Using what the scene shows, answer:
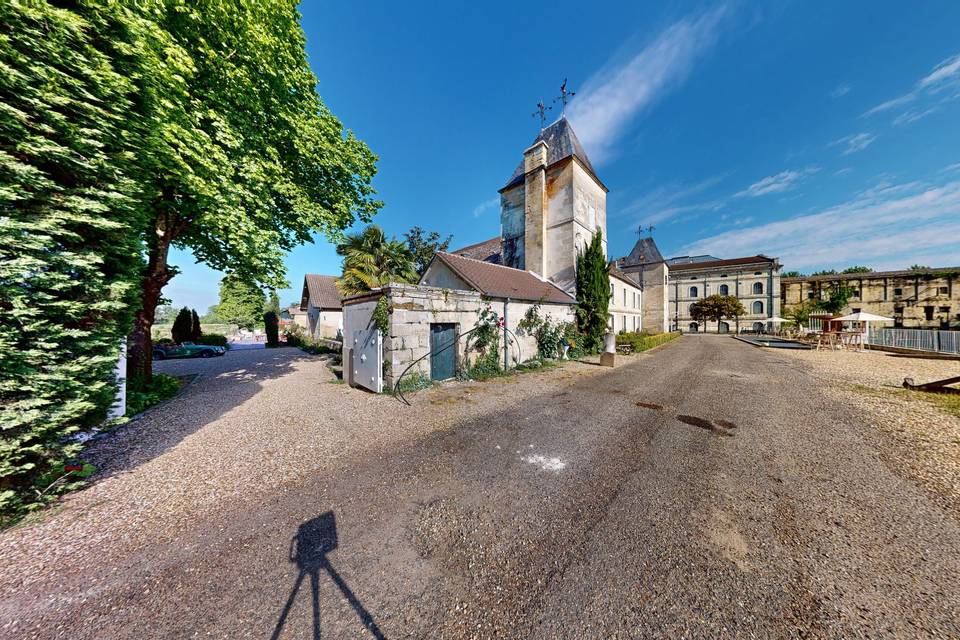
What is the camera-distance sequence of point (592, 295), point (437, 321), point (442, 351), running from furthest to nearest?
point (592, 295), point (442, 351), point (437, 321)

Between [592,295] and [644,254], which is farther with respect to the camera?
[644,254]

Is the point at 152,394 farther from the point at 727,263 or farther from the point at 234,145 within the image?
the point at 727,263

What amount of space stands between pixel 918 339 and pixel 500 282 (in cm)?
2456

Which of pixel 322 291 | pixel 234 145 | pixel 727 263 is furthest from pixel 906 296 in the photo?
pixel 322 291

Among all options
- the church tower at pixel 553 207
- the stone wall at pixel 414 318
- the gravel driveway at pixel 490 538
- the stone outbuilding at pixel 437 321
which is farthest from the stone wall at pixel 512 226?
the gravel driveway at pixel 490 538

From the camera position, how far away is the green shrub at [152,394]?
631 cm

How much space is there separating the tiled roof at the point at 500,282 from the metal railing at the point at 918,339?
766 inches

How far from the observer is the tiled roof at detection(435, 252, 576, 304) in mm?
11336

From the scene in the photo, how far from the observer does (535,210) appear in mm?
18344

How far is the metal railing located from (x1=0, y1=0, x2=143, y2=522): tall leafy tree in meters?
30.4

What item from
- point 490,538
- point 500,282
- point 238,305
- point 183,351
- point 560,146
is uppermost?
point 560,146

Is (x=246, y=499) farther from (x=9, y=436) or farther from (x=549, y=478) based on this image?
(x=549, y=478)

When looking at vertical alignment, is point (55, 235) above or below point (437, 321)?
above

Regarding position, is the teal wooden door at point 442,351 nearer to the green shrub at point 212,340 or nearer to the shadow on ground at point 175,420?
the shadow on ground at point 175,420
